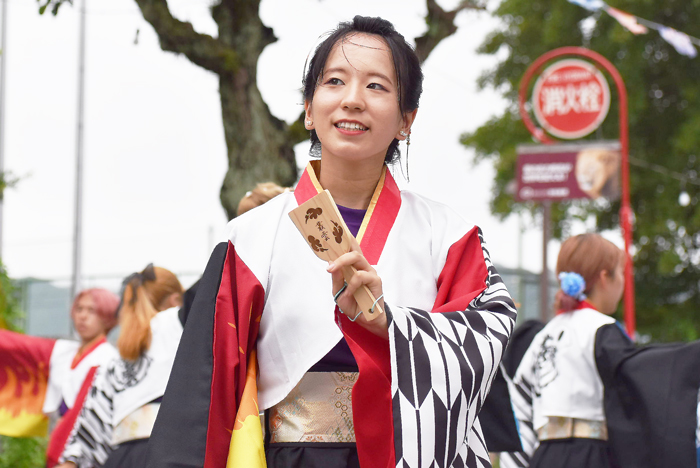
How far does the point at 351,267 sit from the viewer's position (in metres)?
1.81

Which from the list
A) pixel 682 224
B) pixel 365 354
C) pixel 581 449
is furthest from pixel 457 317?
pixel 682 224

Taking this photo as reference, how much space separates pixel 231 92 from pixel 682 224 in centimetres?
1276

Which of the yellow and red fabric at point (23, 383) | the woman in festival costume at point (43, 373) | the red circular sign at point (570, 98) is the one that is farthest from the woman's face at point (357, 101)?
the red circular sign at point (570, 98)

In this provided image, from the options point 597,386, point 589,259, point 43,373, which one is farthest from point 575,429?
point 43,373

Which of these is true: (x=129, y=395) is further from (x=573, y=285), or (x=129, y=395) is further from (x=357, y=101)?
(x=357, y=101)

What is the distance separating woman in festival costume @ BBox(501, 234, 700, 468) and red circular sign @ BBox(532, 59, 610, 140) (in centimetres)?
966

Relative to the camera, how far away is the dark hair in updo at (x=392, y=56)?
219 cm

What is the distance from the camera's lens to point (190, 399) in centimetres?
198

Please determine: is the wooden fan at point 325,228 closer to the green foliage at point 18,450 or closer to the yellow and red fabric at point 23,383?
the yellow and red fabric at point 23,383

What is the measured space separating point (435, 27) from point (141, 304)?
3087mm

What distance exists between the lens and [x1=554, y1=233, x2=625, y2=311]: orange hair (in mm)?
4363

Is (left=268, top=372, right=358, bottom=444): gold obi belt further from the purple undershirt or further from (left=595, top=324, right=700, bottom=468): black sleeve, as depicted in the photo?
(left=595, top=324, right=700, bottom=468): black sleeve

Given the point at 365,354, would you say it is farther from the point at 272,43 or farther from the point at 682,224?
the point at 682,224

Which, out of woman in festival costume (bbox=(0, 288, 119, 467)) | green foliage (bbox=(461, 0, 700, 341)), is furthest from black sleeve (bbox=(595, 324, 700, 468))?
green foliage (bbox=(461, 0, 700, 341))
